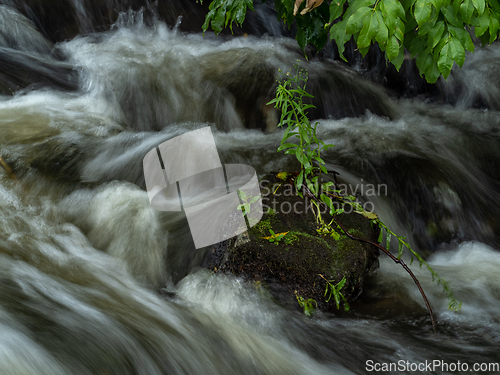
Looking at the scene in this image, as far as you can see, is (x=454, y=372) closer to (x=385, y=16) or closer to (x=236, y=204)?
(x=236, y=204)

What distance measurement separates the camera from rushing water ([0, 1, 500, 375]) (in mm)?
2209

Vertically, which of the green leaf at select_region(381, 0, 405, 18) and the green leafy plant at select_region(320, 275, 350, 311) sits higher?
the green leaf at select_region(381, 0, 405, 18)

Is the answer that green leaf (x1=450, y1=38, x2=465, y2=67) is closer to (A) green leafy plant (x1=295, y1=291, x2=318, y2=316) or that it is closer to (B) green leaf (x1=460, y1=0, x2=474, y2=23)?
(B) green leaf (x1=460, y1=0, x2=474, y2=23)

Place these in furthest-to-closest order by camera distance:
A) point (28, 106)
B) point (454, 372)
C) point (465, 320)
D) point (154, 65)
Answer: point (154, 65), point (28, 106), point (465, 320), point (454, 372)

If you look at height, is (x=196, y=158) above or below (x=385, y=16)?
below

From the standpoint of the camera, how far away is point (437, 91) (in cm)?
653

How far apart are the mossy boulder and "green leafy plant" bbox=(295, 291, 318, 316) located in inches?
0.7

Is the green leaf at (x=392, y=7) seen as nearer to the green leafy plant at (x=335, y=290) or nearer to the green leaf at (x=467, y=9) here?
the green leaf at (x=467, y=9)

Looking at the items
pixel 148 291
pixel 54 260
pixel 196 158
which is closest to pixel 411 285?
pixel 148 291

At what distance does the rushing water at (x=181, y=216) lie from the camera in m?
2.21

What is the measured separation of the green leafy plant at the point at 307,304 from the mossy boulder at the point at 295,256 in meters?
0.02

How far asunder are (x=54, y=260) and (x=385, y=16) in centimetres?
229
